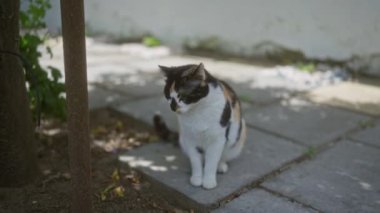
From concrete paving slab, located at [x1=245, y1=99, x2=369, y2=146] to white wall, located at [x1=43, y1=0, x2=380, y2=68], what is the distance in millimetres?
1695

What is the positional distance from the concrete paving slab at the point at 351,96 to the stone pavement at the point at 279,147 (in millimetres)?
11

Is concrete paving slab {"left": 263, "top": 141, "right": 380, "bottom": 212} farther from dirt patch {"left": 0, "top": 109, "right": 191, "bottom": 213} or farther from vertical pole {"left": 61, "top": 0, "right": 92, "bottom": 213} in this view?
vertical pole {"left": 61, "top": 0, "right": 92, "bottom": 213}

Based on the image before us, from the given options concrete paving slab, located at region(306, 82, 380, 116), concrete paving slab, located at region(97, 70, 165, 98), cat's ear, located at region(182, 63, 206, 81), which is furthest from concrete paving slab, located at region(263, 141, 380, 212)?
concrete paving slab, located at region(97, 70, 165, 98)

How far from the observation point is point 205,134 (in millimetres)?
2945

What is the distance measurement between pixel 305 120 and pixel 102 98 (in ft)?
7.38

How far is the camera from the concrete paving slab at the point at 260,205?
9.20 ft

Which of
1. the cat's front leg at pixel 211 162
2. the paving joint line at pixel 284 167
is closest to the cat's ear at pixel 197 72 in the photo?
the cat's front leg at pixel 211 162

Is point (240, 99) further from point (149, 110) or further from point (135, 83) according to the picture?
point (135, 83)

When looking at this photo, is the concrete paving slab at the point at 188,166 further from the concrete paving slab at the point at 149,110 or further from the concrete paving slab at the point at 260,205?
the concrete paving slab at the point at 149,110

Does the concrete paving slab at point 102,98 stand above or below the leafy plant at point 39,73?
below

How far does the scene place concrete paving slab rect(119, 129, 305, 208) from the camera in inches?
117

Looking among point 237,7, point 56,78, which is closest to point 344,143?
point 56,78

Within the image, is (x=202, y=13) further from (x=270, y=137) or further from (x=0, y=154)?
(x=0, y=154)

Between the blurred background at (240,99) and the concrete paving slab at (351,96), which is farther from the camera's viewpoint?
the concrete paving slab at (351,96)
